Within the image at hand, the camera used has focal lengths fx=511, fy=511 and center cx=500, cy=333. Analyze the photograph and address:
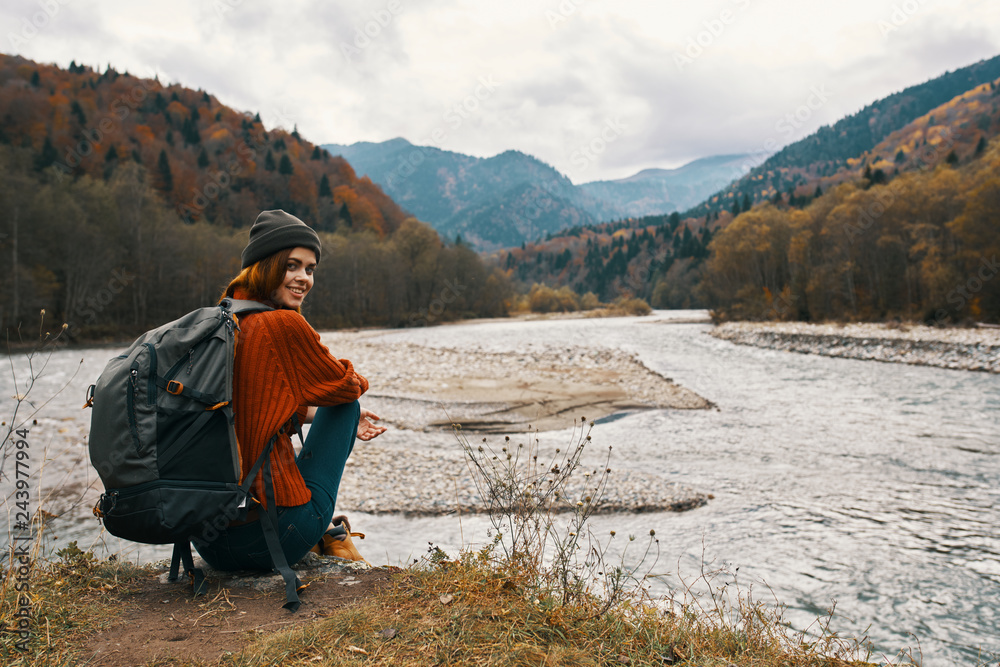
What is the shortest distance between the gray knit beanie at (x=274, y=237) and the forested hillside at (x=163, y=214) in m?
13.7

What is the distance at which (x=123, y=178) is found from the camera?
37.5 m

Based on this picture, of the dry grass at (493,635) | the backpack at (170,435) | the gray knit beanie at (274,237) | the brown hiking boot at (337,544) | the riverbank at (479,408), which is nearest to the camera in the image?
the backpack at (170,435)

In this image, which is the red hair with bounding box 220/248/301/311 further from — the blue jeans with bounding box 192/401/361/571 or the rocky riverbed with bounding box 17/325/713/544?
the rocky riverbed with bounding box 17/325/713/544

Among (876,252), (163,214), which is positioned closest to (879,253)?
(876,252)

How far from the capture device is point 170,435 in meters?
2.24

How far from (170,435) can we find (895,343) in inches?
1340

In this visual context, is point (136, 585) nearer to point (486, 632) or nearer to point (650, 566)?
point (486, 632)

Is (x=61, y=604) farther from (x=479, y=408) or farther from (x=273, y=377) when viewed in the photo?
(x=479, y=408)

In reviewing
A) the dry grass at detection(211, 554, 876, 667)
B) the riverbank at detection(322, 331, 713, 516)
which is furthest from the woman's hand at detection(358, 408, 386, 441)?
the riverbank at detection(322, 331, 713, 516)

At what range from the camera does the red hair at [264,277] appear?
271cm

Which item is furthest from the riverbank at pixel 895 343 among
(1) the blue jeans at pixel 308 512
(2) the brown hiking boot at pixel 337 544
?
(1) the blue jeans at pixel 308 512

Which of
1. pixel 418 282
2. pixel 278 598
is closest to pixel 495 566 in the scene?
pixel 278 598

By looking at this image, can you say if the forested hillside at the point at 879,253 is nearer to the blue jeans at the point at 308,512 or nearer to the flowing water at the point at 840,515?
the flowing water at the point at 840,515

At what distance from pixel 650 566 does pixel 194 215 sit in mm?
75127
